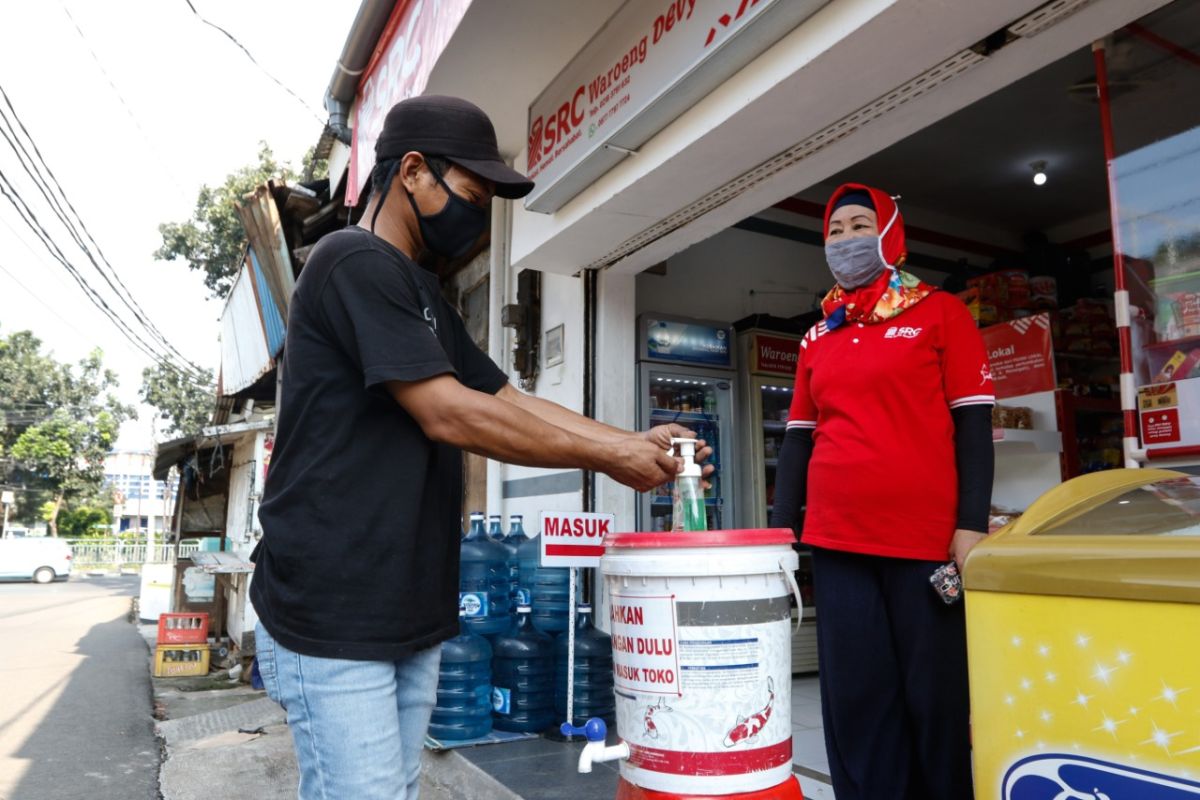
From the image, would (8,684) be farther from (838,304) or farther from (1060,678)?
(1060,678)

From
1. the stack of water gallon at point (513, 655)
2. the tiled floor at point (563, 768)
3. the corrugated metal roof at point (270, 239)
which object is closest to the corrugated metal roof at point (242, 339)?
the corrugated metal roof at point (270, 239)

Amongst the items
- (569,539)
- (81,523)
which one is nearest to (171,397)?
(81,523)

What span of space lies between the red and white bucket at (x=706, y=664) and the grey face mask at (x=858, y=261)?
3.81 feet

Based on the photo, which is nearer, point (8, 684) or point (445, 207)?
point (445, 207)

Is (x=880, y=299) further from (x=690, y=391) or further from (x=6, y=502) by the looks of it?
(x=6, y=502)

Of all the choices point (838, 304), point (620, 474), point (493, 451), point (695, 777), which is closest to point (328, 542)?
point (493, 451)

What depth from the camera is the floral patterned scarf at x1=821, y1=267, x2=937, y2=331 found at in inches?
97.6

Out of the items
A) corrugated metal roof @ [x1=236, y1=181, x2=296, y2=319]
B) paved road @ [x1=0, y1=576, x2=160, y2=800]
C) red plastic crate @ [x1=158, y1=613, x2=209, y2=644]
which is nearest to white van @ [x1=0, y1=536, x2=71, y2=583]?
paved road @ [x1=0, y1=576, x2=160, y2=800]

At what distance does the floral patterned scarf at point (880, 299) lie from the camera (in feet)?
8.13

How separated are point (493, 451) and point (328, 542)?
0.35 metres

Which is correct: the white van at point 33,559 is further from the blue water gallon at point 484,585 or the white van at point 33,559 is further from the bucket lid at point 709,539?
the bucket lid at point 709,539

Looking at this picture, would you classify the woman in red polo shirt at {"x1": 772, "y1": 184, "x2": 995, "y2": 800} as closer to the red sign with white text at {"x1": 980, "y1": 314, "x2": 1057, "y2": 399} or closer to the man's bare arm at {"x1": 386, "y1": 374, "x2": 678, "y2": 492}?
the man's bare arm at {"x1": 386, "y1": 374, "x2": 678, "y2": 492}

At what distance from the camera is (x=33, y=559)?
26.7 meters

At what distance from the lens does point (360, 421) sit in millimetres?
1575
